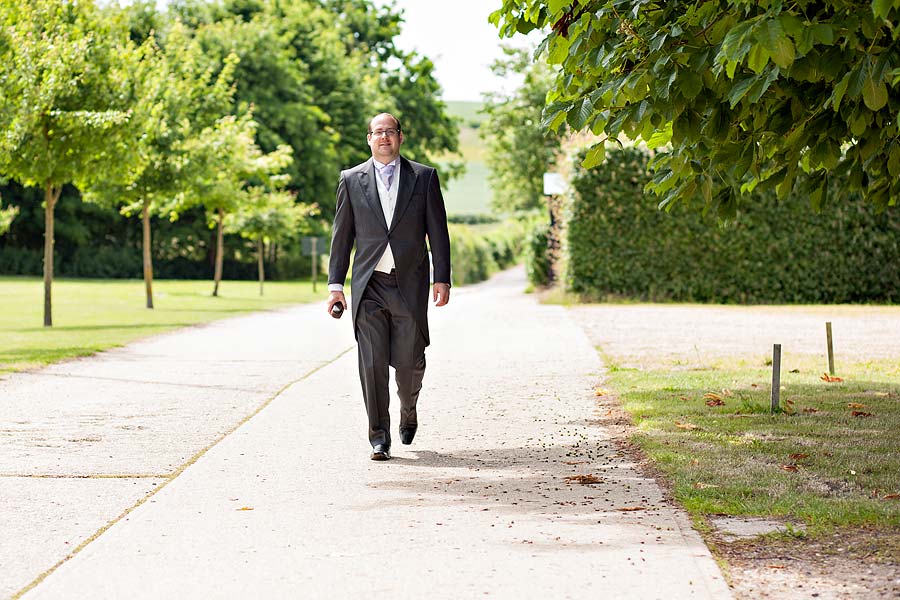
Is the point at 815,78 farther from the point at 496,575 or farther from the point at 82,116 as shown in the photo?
the point at 82,116

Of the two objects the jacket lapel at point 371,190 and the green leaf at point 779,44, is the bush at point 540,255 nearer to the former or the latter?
the jacket lapel at point 371,190

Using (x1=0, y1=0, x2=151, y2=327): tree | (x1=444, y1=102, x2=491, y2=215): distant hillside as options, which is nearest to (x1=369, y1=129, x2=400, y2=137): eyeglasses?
(x1=0, y1=0, x2=151, y2=327): tree

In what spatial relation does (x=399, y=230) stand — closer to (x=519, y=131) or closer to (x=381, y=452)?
(x=381, y=452)

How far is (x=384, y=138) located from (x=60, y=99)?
519 inches

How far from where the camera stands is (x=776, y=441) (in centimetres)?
780

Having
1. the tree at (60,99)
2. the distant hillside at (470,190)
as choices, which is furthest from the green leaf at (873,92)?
the distant hillside at (470,190)

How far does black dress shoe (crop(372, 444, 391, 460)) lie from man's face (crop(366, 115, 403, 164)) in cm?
180

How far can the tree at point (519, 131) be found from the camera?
45.8 metres

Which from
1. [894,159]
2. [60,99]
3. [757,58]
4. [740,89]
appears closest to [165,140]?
[60,99]

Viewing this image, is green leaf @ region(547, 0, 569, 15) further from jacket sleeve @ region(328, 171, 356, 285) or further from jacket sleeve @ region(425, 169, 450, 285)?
jacket sleeve @ region(328, 171, 356, 285)

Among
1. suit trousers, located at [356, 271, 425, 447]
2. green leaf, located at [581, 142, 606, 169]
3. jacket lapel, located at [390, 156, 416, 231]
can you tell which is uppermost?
green leaf, located at [581, 142, 606, 169]

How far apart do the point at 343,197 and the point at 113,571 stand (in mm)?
3499

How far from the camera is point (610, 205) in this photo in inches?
1068

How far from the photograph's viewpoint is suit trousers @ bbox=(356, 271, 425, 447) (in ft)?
24.7
